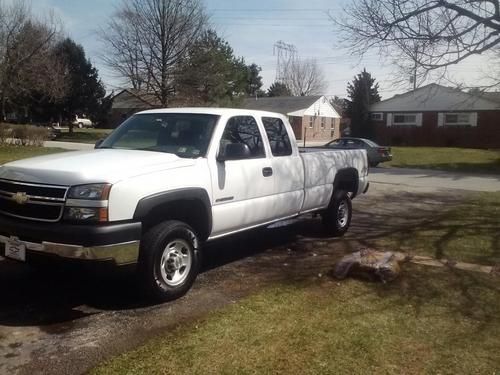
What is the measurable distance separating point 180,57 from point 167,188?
1265 inches

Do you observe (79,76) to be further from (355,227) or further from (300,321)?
(300,321)

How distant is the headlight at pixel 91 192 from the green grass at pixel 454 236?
4.51 metres

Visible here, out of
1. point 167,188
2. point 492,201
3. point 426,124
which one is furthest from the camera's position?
point 426,124

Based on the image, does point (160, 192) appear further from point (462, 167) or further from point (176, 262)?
point (462, 167)

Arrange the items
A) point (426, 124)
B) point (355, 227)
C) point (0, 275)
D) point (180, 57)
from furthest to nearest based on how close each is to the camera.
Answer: point (426, 124) → point (180, 57) → point (355, 227) → point (0, 275)

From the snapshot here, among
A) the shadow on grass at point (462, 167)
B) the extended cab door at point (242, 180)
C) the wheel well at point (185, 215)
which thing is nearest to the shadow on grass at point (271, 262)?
the wheel well at point (185, 215)

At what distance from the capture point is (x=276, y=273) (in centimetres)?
596

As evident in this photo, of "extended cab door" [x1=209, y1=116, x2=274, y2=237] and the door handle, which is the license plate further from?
the door handle

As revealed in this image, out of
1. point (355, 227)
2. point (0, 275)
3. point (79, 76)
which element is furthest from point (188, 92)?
point (0, 275)

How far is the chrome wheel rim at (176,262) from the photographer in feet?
15.9

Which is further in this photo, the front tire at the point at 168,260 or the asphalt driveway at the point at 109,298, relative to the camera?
the front tire at the point at 168,260

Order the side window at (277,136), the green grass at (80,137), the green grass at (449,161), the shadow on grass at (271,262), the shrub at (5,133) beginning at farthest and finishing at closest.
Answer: the green grass at (80,137) → the green grass at (449,161) → the shrub at (5,133) → the side window at (277,136) → the shadow on grass at (271,262)

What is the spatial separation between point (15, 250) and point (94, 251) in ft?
2.77

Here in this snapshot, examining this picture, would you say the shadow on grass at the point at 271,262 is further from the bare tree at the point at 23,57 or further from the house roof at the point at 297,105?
the house roof at the point at 297,105
